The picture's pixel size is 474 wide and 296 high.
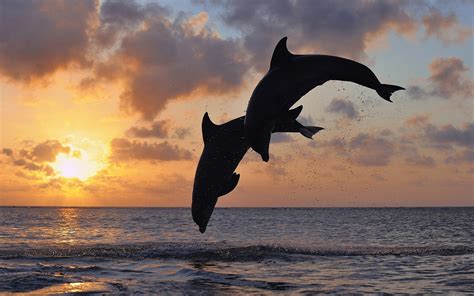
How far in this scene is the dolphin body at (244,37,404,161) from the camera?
30.6 ft

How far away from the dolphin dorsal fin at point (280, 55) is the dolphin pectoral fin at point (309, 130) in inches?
65.1

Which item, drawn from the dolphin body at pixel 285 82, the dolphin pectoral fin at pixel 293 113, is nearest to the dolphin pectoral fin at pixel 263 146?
the dolphin body at pixel 285 82

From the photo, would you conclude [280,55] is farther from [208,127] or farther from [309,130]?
[208,127]

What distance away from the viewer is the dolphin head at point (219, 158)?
1167 centimetres

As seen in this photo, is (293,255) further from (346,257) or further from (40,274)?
(40,274)

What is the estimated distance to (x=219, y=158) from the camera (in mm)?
11750

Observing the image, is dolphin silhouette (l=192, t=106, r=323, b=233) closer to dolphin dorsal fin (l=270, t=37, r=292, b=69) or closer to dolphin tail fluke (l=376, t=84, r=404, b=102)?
dolphin tail fluke (l=376, t=84, r=404, b=102)

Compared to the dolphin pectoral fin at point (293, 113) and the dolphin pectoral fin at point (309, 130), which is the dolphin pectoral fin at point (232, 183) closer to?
the dolphin pectoral fin at point (309, 130)

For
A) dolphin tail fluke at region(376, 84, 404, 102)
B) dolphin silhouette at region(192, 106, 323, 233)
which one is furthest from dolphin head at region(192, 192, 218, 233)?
dolphin tail fluke at region(376, 84, 404, 102)

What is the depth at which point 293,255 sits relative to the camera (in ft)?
82.9

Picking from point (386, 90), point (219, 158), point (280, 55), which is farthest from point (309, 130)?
point (219, 158)

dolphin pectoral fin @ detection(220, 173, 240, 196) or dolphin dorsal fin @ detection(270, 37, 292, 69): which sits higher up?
dolphin dorsal fin @ detection(270, 37, 292, 69)

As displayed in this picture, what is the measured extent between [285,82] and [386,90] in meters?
2.35

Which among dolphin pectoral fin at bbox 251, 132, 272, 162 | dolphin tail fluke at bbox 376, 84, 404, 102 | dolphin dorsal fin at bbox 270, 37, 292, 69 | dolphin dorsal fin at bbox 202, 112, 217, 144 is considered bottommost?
dolphin pectoral fin at bbox 251, 132, 272, 162
